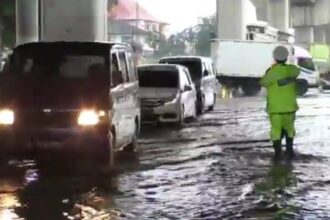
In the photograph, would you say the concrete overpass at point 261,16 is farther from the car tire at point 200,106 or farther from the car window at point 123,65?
the car window at point 123,65

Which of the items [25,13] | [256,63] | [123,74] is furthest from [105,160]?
[256,63]

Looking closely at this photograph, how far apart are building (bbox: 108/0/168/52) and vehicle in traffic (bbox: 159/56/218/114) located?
40640 mm

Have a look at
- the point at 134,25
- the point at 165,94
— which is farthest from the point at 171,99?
the point at 134,25

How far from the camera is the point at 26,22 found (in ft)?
121

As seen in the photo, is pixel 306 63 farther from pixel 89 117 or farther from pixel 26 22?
pixel 89 117

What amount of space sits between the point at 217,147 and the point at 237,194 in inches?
216

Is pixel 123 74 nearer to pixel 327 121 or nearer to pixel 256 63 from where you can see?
pixel 327 121

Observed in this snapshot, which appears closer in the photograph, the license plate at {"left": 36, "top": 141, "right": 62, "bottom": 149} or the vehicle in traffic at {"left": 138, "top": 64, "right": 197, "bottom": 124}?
the license plate at {"left": 36, "top": 141, "right": 62, "bottom": 149}

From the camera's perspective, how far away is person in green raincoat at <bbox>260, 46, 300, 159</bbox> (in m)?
13.3

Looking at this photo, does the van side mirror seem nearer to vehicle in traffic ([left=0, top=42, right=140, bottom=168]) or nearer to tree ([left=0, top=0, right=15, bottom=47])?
vehicle in traffic ([left=0, top=42, right=140, bottom=168])

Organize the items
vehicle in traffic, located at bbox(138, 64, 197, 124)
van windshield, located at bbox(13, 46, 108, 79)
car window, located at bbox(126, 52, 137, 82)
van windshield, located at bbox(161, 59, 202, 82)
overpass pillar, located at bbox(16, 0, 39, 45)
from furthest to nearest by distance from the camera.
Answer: overpass pillar, located at bbox(16, 0, 39, 45) < van windshield, located at bbox(161, 59, 202, 82) < vehicle in traffic, located at bbox(138, 64, 197, 124) < car window, located at bbox(126, 52, 137, 82) < van windshield, located at bbox(13, 46, 108, 79)

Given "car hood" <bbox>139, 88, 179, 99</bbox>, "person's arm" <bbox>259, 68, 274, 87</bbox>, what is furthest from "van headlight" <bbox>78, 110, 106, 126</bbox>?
"car hood" <bbox>139, 88, 179, 99</bbox>

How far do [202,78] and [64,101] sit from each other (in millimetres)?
14609

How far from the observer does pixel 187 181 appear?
446 inches
